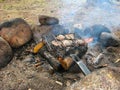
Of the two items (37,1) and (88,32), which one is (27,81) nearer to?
(88,32)

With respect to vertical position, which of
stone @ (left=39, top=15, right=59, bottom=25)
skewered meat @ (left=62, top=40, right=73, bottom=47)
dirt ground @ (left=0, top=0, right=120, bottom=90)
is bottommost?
dirt ground @ (left=0, top=0, right=120, bottom=90)

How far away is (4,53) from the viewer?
15.6 feet

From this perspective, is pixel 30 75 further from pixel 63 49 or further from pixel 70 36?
pixel 70 36

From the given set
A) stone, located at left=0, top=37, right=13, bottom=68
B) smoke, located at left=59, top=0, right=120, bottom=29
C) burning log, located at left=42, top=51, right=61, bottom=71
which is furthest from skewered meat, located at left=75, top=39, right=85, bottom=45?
smoke, located at left=59, top=0, right=120, bottom=29

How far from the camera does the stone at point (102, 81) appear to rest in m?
3.36

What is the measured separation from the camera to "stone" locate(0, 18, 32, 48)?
509cm

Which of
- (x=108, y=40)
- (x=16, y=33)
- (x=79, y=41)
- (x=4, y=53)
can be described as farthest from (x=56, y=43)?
(x=108, y=40)

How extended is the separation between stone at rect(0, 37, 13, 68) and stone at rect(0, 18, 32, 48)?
0.23 m

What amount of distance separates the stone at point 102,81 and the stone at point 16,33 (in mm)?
2108

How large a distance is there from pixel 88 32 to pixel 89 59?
38.0 inches

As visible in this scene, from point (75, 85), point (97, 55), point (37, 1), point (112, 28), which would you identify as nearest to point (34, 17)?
point (37, 1)

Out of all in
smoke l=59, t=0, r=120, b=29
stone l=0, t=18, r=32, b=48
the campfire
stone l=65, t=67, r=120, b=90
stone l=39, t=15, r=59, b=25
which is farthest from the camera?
smoke l=59, t=0, r=120, b=29

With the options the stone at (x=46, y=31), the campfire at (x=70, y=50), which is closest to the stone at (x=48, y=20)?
the stone at (x=46, y=31)

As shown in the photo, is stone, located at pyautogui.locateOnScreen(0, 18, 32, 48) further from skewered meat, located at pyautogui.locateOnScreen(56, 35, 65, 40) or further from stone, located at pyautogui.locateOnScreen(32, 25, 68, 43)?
skewered meat, located at pyautogui.locateOnScreen(56, 35, 65, 40)
